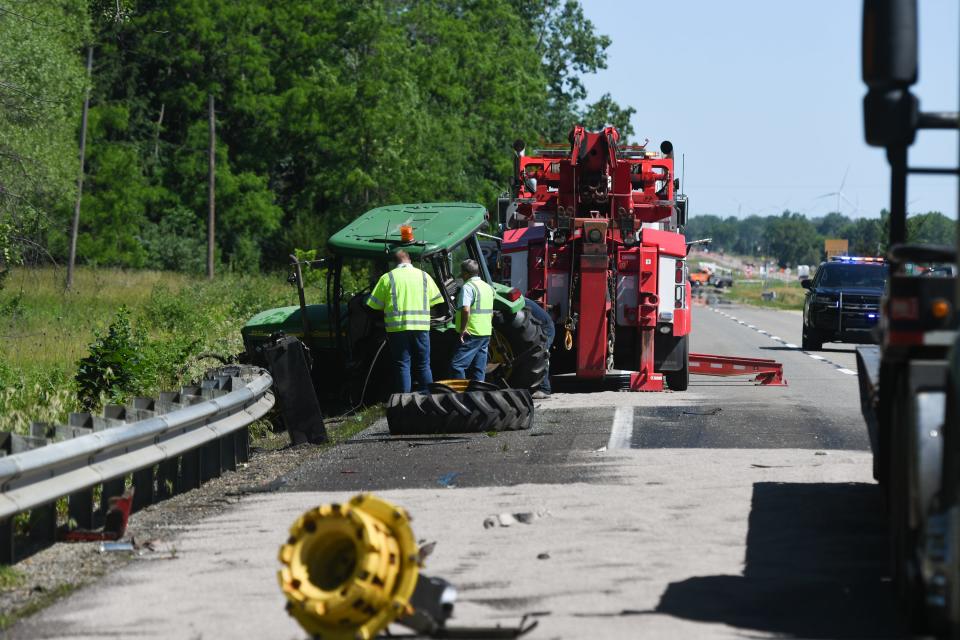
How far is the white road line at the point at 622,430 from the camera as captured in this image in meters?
13.2

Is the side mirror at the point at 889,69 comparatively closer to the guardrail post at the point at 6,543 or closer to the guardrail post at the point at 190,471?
the guardrail post at the point at 6,543

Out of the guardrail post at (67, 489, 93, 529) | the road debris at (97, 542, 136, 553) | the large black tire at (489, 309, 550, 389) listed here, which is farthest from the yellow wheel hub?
the large black tire at (489, 309, 550, 389)

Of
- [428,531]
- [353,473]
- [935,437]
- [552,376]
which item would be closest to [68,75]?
[552,376]

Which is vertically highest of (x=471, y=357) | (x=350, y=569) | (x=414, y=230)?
(x=414, y=230)

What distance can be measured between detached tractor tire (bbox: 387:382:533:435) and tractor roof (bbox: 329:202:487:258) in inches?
77.0

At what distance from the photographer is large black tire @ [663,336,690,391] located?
65.1 ft

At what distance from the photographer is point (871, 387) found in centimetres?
834

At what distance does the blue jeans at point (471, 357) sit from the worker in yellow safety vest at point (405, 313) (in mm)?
471

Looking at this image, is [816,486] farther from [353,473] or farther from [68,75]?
[68,75]

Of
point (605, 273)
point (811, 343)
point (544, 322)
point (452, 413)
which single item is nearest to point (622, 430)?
point (452, 413)

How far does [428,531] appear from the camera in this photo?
905cm

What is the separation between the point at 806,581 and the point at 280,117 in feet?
196

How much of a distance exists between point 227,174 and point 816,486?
191 ft

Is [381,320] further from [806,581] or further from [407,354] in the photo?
[806,581]
